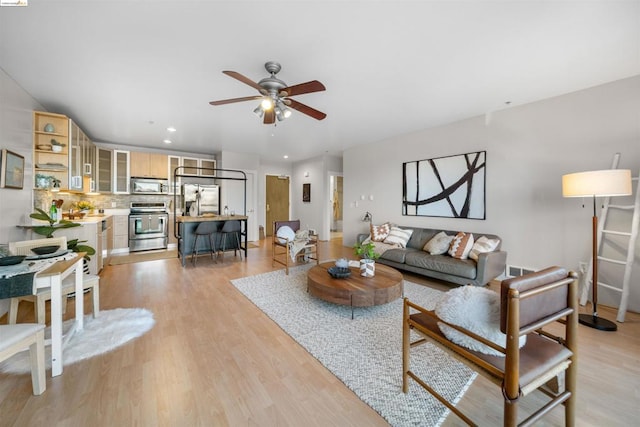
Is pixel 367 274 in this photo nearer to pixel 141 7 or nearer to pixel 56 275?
pixel 56 275

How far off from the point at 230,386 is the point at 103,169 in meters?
5.89

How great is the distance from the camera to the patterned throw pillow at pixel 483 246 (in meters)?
3.30

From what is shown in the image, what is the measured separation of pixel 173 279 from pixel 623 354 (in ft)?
16.3

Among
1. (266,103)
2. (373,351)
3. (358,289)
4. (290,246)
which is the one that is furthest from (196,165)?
(373,351)

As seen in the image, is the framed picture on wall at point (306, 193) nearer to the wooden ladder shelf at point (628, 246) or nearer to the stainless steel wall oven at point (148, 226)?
the stainless steel wall oven at point (148, 226)

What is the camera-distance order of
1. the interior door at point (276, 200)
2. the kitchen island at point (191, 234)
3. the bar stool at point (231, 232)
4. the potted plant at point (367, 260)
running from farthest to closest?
the interior door at point (276, 200) → the bar stool at point (231, 232) → the kitchen island at point (191, 234) → the potted plant at point (367, 260)

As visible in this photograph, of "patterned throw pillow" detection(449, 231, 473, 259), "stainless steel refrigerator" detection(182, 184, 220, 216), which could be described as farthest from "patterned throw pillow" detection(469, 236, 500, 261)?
"stainless steel refrigerator" detection(182, 184, 220, 216)

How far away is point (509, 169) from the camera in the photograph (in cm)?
352

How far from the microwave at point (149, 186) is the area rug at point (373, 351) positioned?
4.16 metres

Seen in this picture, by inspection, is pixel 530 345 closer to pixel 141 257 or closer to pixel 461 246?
pixel 461 246

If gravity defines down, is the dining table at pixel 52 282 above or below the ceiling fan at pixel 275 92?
below

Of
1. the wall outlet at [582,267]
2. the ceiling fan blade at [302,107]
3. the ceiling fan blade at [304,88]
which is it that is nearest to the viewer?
the ceiling fan blade at [304,88]

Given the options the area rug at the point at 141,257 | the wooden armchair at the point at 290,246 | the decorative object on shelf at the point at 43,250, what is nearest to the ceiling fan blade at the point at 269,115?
the wooden armchair at the point at 290,246

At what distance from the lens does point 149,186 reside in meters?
5.69
